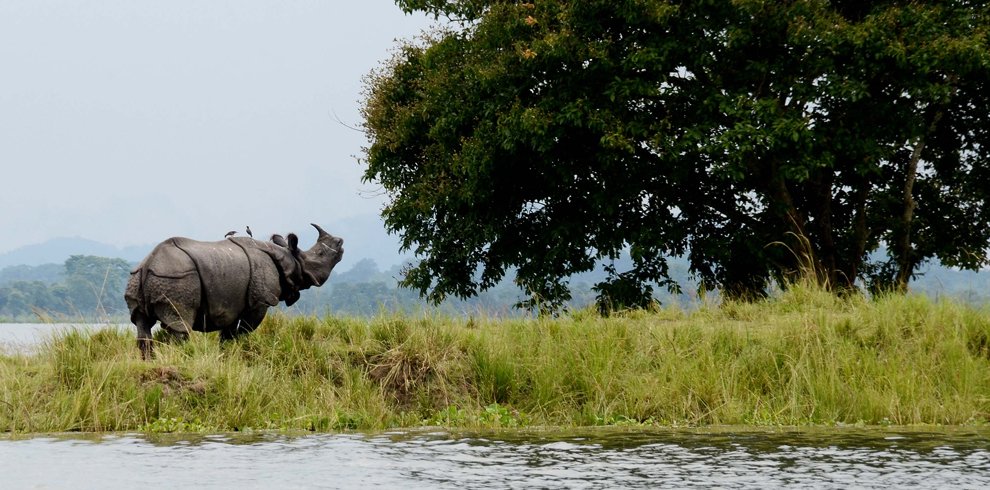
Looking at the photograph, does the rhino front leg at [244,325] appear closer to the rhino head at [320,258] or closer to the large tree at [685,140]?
the rhino head at [320,258]

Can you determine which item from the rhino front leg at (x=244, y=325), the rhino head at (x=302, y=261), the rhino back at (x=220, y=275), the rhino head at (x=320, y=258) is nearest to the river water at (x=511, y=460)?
the rhino back at (x=220, y=275)

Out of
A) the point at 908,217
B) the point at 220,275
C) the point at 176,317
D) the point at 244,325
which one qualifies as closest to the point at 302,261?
the point at 244,325

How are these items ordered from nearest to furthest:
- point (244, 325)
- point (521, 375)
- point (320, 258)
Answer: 1. point (521, 375)
2. point (244, 325)
3. point (320, 258)

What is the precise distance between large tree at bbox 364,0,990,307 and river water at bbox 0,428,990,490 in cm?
991

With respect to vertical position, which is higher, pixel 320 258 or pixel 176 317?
pixel 320 258

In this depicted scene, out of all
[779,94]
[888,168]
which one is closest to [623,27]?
[779,94]

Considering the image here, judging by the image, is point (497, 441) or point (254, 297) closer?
point (497, 441)

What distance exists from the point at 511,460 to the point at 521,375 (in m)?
4.07

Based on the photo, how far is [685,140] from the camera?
19.6m

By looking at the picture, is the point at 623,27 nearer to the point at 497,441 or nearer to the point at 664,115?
the point at 664,115

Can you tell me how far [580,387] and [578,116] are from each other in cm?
862

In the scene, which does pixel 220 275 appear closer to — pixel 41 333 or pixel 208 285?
pixel 208 285

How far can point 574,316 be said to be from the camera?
1521 centimetres

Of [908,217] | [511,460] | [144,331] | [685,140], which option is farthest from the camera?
[908,217]
